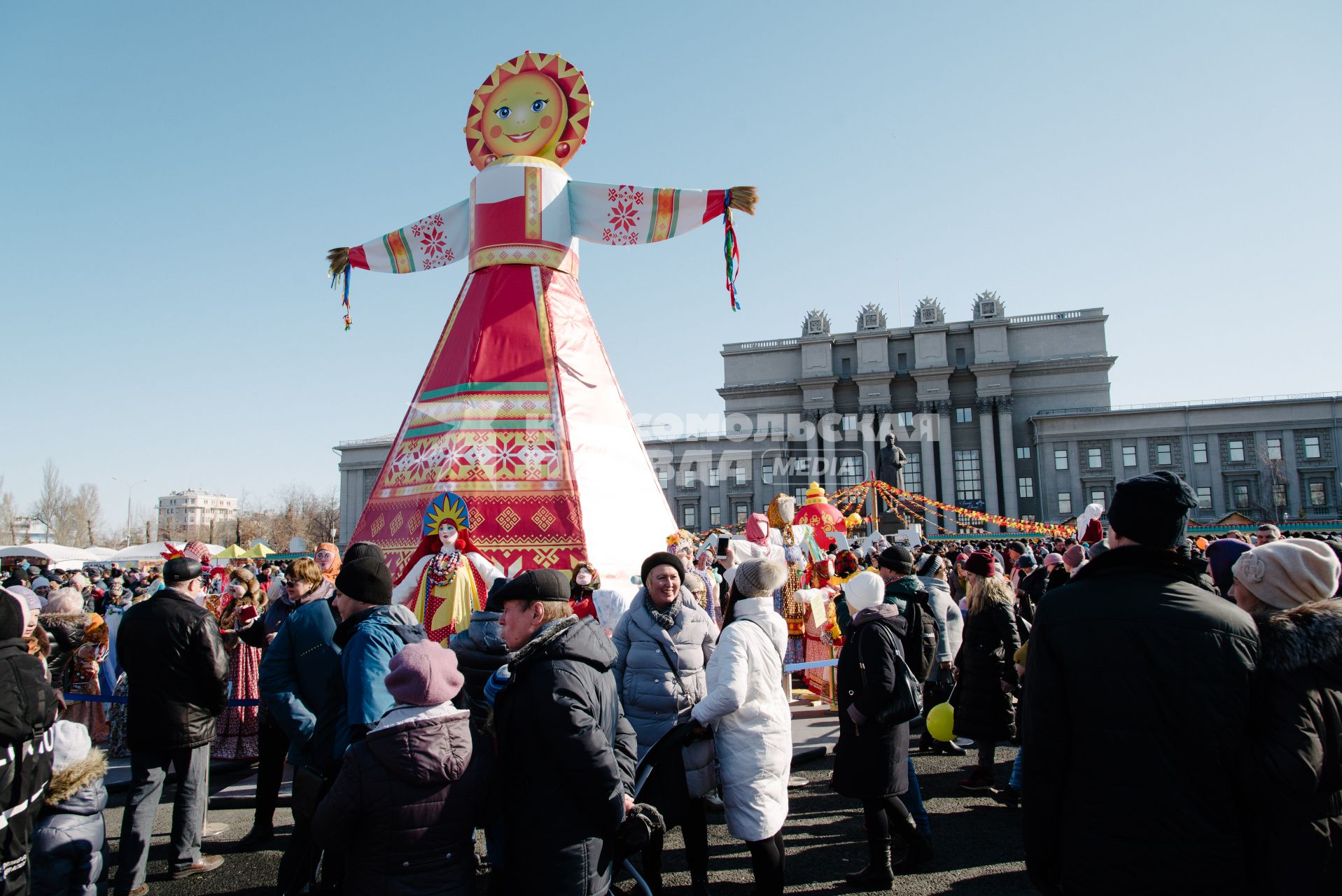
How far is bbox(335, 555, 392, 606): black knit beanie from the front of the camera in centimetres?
361

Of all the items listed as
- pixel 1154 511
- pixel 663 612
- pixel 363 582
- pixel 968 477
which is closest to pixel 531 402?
pixel 663 612

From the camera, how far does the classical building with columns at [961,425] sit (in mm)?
47594

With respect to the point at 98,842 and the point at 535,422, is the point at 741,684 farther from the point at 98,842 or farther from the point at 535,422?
the point at 535,422

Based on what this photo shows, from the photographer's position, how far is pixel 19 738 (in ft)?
9.59

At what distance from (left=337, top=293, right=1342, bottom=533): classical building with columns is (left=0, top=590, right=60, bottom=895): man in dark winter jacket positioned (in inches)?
1834

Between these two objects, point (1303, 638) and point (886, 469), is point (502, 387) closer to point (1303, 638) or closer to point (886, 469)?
point (1303, 638)

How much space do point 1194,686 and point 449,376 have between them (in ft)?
27.1

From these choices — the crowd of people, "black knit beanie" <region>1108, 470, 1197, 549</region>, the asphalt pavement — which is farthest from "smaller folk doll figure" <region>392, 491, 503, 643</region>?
"black knit beanie" <region>1108, 470, 1197, 549</region>

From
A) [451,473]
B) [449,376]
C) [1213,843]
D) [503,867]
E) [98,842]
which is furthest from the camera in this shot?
[449,376]

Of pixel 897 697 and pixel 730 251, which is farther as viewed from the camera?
pixel 730 251

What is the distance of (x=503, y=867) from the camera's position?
2.87 meters

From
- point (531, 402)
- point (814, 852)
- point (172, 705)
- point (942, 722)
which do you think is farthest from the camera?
point (531, 402)

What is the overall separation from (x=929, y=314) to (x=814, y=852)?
56.4 m

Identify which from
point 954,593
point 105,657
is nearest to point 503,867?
point 105,657
